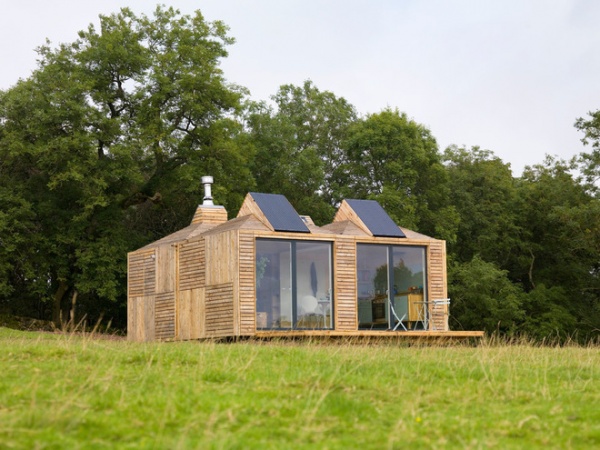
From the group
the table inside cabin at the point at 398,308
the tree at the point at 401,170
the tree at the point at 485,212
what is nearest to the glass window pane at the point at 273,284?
the table inside cabin at the point at 398,308

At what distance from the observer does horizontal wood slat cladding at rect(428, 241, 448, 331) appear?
991 inches

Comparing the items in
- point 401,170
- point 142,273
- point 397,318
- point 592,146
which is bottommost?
point 397,318

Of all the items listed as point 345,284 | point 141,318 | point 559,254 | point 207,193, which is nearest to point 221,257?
point 345,284

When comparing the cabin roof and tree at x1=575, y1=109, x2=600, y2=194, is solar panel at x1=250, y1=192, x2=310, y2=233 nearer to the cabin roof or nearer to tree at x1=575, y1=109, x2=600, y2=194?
the cabin roof

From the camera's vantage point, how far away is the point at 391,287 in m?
24.8

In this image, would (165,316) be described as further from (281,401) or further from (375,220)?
(281,401)

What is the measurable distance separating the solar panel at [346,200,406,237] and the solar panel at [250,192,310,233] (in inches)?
84.6

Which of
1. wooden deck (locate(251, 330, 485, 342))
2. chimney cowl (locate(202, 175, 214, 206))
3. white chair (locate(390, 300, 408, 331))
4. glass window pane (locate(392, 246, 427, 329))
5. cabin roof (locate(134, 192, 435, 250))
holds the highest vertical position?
chimney cowl (locate(202, 175, 214, 206))

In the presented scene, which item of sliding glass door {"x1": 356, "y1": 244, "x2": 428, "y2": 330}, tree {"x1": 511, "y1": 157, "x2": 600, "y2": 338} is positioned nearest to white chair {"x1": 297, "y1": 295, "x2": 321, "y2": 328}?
sliding glass door {"x1": 356, "y1": 244, "x2": 428, "y2": 330}

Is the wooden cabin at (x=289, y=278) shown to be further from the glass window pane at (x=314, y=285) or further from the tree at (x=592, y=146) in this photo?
the tree at (x=592, y=146)

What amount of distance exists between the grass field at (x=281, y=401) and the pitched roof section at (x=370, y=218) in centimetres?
1125

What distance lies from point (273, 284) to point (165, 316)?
4.02 meters

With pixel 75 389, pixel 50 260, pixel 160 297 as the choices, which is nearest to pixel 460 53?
pixel 160 297

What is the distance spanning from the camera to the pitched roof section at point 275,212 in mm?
23500
